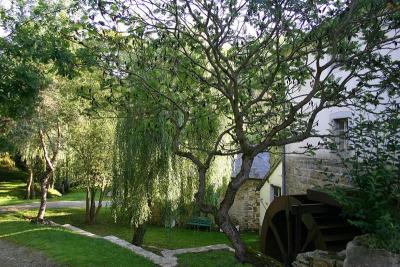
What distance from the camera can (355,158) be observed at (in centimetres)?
591

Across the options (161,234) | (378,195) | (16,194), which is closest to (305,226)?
(378,195)

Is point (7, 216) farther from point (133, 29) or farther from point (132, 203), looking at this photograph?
point (133, 29)

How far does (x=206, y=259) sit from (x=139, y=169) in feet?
13.6

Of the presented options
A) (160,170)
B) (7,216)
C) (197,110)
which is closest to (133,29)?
(197,110)

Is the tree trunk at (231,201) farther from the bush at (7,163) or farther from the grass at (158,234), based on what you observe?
the bush at (7,163)

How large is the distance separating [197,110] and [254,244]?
36.0ft

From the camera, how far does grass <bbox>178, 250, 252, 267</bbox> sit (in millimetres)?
8992

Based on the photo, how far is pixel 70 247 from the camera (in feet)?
36.4

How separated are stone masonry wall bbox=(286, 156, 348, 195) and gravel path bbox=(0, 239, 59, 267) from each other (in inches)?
255

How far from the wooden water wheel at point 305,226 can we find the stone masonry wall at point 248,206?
27.9 ft

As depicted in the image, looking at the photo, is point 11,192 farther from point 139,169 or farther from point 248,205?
point 139,169

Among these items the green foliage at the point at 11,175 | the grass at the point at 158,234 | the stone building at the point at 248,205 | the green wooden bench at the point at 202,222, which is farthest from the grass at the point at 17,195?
the stone building at the point at 248,205

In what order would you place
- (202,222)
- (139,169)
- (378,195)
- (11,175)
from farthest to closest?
(11,175) < (202,222) < (139,169) < (378,195)

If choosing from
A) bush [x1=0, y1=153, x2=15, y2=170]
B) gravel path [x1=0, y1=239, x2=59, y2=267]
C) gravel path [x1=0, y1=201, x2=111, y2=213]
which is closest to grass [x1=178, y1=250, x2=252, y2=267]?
gravel path [x1=0, y1=239, x2=59, y2=267]
